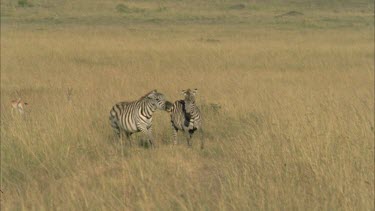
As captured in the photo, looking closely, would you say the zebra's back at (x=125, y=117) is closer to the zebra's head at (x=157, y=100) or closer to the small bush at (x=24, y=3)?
the zebra's head at (x=157, y=100)

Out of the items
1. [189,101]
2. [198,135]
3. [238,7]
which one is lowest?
[198,135]

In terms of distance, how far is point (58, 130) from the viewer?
297 inches

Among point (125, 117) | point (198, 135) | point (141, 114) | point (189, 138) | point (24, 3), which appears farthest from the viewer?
point (24, 3)

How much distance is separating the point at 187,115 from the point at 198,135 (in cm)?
111

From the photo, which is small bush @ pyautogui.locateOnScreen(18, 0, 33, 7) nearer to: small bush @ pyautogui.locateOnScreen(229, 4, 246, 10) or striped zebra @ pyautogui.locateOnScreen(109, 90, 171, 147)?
small bush @ pyautogui.locateOnScreen(229, 4, 246, 10)

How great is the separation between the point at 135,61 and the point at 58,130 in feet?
36.3

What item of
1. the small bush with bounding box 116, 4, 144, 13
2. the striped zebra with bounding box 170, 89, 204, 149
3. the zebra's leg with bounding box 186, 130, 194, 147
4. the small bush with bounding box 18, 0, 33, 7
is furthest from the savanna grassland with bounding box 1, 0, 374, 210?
the small bush with bounding box 116, 4, 144, 13

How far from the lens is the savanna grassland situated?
526cm

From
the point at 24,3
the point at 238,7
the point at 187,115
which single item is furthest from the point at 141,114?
the point at 238,7

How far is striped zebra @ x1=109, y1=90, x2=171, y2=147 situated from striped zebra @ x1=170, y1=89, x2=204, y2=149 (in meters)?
0.26

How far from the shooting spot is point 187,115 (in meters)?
7.70

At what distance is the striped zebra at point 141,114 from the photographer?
25.2 ft

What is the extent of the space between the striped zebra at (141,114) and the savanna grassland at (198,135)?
0.24 meters

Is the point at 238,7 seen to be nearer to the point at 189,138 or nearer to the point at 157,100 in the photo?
the point at 189,138
